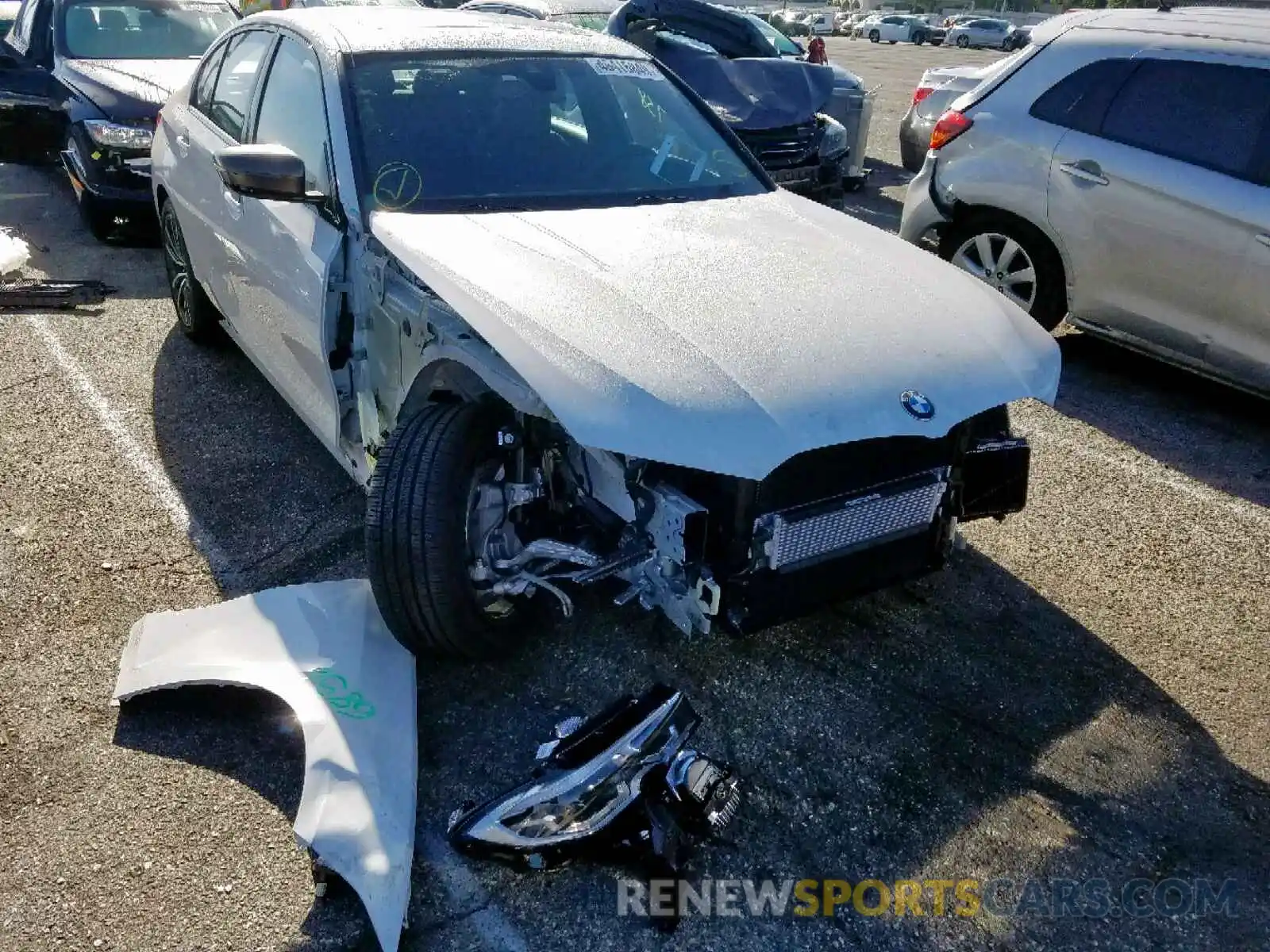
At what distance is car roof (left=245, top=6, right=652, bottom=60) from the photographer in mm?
3533

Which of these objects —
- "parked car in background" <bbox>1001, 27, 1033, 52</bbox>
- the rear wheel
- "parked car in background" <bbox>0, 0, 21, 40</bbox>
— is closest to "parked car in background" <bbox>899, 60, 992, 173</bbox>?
the rear wheel

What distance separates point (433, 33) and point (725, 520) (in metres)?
2.27

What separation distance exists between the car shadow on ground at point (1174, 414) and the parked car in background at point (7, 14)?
10.5m

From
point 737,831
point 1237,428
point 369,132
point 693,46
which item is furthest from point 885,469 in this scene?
point 693,46

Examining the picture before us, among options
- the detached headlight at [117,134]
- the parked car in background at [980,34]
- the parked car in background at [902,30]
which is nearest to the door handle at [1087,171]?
the detached headlight at [117,134]

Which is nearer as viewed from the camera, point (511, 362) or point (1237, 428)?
point (511, 362)

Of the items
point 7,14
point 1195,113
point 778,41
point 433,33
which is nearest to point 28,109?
point 7,14

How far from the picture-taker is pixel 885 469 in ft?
8.72

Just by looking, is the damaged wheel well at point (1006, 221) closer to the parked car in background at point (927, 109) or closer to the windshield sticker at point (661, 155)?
the windshield sticker at point (661, 155)

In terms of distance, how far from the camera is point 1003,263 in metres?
5.60

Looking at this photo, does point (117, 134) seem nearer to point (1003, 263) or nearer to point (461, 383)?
point (461, 383)

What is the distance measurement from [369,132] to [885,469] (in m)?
1.93

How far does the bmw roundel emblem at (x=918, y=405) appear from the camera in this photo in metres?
2.44

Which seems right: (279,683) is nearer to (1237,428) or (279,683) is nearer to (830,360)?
(830,360)
